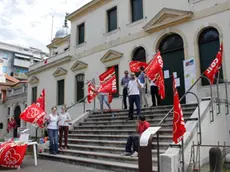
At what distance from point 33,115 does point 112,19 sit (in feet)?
30.9

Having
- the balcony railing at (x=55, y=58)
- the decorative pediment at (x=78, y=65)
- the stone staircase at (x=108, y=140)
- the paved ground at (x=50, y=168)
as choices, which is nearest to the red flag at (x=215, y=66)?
the stone staircase at (x=108, y=140)

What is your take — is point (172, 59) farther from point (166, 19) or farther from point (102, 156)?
point (102, 156)

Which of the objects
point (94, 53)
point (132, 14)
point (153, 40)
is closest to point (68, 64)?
point (94, 53)

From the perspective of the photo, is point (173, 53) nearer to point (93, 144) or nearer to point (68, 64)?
point (93, 144)

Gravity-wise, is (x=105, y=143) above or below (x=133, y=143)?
below

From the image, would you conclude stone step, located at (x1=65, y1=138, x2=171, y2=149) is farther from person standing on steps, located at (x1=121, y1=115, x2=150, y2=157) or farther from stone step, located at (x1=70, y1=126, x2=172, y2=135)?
person standing on steps, located at (x1=121, y1=115, x2=150, y2=157)

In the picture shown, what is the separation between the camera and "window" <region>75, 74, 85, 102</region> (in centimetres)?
1848

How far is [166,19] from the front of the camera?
1338cm

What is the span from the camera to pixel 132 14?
15.7 m

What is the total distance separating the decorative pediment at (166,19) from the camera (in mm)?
12500

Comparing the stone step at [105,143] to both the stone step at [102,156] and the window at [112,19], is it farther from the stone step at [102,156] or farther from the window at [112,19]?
the window at [112,19]

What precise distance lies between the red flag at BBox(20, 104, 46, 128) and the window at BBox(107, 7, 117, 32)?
336 inches

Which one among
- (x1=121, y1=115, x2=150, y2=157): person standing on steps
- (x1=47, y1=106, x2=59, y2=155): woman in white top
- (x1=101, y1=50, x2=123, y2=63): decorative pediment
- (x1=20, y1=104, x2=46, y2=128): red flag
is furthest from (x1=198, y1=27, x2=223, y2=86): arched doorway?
(x1=20, y1=104, x2=46, y2=128): red flag

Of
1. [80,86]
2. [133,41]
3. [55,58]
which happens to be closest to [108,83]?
[133,41]
